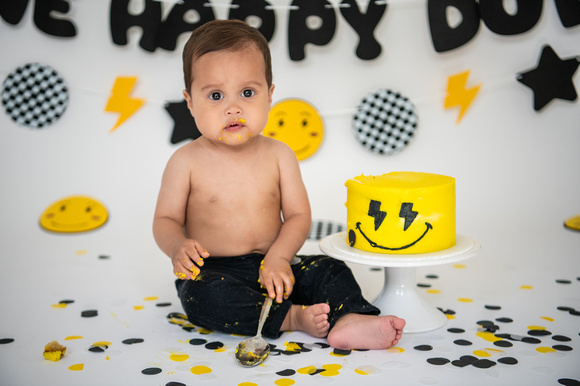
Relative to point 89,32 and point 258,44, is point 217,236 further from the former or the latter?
point 89,32

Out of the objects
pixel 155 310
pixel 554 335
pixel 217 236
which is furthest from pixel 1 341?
pixel 554 335

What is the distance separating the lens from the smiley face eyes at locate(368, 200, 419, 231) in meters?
1.14

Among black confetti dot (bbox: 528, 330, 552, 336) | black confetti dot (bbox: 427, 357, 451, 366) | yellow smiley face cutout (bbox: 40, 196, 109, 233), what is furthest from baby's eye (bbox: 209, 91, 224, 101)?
yellow smiley face cutout (bbox: 40, 196, 109, 233)

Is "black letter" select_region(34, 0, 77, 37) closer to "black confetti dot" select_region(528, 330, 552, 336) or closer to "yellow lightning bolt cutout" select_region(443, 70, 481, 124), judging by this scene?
"yellow lightning bolt cutout" select_region(443, 70, 481, 124)

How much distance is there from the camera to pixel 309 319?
115cm

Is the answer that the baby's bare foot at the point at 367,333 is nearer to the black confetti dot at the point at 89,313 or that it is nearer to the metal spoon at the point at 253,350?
the metal spoon at the point at 253,350

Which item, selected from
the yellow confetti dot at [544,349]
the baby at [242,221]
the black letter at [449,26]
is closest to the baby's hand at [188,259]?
the baby at [242,221]

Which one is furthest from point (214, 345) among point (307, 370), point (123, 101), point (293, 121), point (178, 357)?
point (123, 101)

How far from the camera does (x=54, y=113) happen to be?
81.5 inches

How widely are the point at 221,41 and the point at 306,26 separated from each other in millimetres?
857

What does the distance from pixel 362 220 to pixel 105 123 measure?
3.99 ft

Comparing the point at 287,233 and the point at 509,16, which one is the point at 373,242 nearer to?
the point at 287,233

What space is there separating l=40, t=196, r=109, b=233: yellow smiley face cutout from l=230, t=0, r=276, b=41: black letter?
76 cm

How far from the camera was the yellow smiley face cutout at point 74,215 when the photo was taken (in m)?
2.03
